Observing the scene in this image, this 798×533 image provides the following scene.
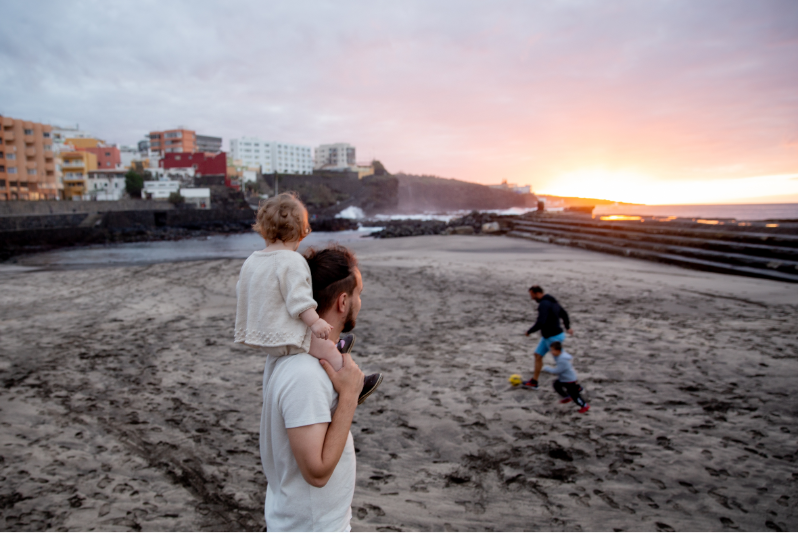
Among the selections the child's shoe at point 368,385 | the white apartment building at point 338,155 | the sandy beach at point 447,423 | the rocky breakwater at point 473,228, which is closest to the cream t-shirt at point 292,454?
the child's shoe at point 368,385

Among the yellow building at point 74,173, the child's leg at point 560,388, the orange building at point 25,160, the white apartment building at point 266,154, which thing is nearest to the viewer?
the child's leg at point 560,388

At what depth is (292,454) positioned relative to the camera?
4.41 feet

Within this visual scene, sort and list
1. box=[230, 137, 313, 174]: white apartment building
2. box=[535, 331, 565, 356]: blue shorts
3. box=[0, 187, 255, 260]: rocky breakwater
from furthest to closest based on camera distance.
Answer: box=[230, 137, 313, 174]: white apartment building, box=[0, 187, 255, 260]: rocky breakwater, box=[535, 331, 565, 356]: blue shorts

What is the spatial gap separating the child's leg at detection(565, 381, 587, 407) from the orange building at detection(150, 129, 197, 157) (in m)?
100

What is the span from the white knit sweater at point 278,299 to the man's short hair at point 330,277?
0.19 feet

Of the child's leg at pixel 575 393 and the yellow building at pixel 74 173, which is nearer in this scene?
the child's leg at pixel 575 393

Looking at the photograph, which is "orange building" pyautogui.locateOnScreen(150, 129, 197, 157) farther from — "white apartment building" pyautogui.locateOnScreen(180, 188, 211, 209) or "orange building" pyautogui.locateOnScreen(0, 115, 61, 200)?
"orange building" pyautogui.locateOnScreen(0, 115, 61, 200)

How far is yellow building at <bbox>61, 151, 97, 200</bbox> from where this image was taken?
58.0 m

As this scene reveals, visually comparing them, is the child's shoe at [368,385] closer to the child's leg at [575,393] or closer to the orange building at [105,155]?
the child's leg at [575,393]

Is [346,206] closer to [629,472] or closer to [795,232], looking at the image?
[795,232]

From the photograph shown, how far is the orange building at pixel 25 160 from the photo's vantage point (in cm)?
4753

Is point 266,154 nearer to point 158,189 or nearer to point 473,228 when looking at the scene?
point 158,189

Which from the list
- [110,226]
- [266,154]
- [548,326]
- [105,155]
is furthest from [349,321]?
[266,154]

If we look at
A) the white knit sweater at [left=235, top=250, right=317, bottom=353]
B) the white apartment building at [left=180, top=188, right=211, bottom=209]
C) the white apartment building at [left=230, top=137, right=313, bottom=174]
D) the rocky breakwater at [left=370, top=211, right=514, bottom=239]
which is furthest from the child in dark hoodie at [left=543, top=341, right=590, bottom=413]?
the white apartment building at [left=230, top=137, right=313, bottom=174]
